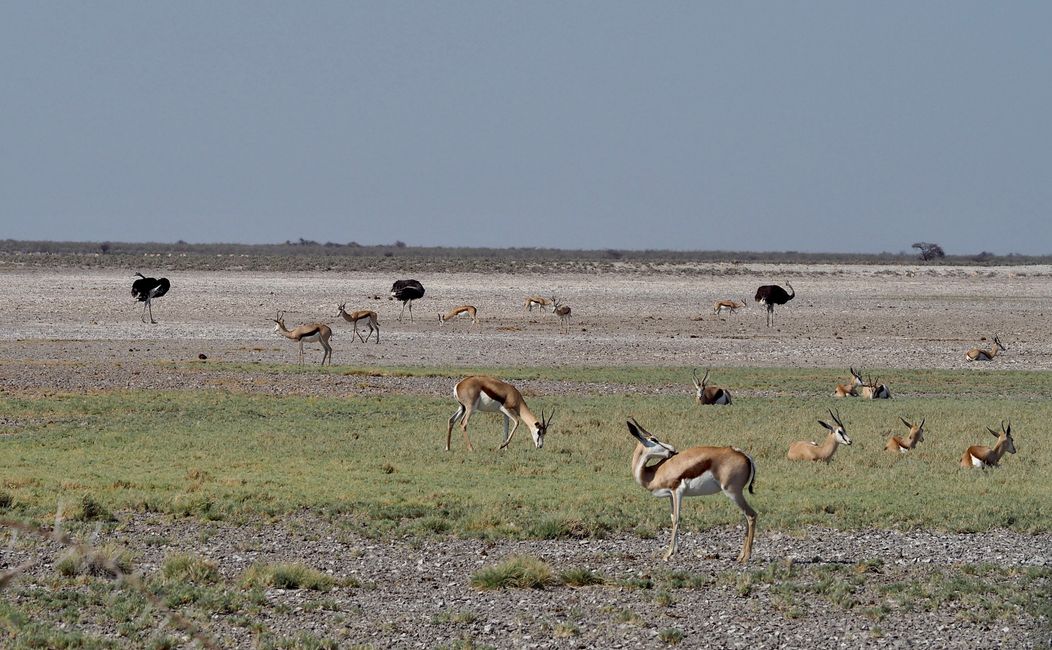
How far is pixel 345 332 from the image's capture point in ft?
121

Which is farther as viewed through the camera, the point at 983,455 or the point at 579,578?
the point at 983,455

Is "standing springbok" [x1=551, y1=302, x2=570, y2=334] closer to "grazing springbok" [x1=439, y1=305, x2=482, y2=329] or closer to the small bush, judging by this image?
Answer: "grazing springbok" [x1=439, y1=305, x2=482, y2=329]

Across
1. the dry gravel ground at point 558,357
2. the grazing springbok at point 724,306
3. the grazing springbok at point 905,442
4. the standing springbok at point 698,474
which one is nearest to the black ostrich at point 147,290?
the dry gravel ground at point 558,357

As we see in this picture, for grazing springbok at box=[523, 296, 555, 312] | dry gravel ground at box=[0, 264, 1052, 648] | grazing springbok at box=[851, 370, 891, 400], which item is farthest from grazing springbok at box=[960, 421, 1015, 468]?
grazing springbok at box=[523, 296, 555, 312]

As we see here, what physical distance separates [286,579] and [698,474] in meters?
3.20

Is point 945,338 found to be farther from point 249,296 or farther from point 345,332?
point 249,296

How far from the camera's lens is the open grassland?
11.8m

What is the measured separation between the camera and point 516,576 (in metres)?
9.44

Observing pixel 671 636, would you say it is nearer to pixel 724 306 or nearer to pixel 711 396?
pixel 711 396

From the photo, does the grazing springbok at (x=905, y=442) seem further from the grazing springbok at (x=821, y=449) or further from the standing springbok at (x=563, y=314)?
the standing springbok at (x=563, y=314)

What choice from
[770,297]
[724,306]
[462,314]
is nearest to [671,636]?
[462,314]

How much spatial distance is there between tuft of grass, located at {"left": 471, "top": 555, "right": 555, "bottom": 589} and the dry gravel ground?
0.44 ft

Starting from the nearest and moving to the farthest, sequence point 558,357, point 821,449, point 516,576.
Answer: point 516,576 → point 821,449 → point 558,357

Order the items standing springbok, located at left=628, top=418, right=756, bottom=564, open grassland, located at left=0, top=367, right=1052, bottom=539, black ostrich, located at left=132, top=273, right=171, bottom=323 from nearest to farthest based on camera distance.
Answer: standing springbok, located at left=628, top=418, right=756, bottom=564 < open grassland, located at left=0, top=367, right=1052, bottom=539 < black ostrich, located at left=132, top=273, right=171, bottom=323
